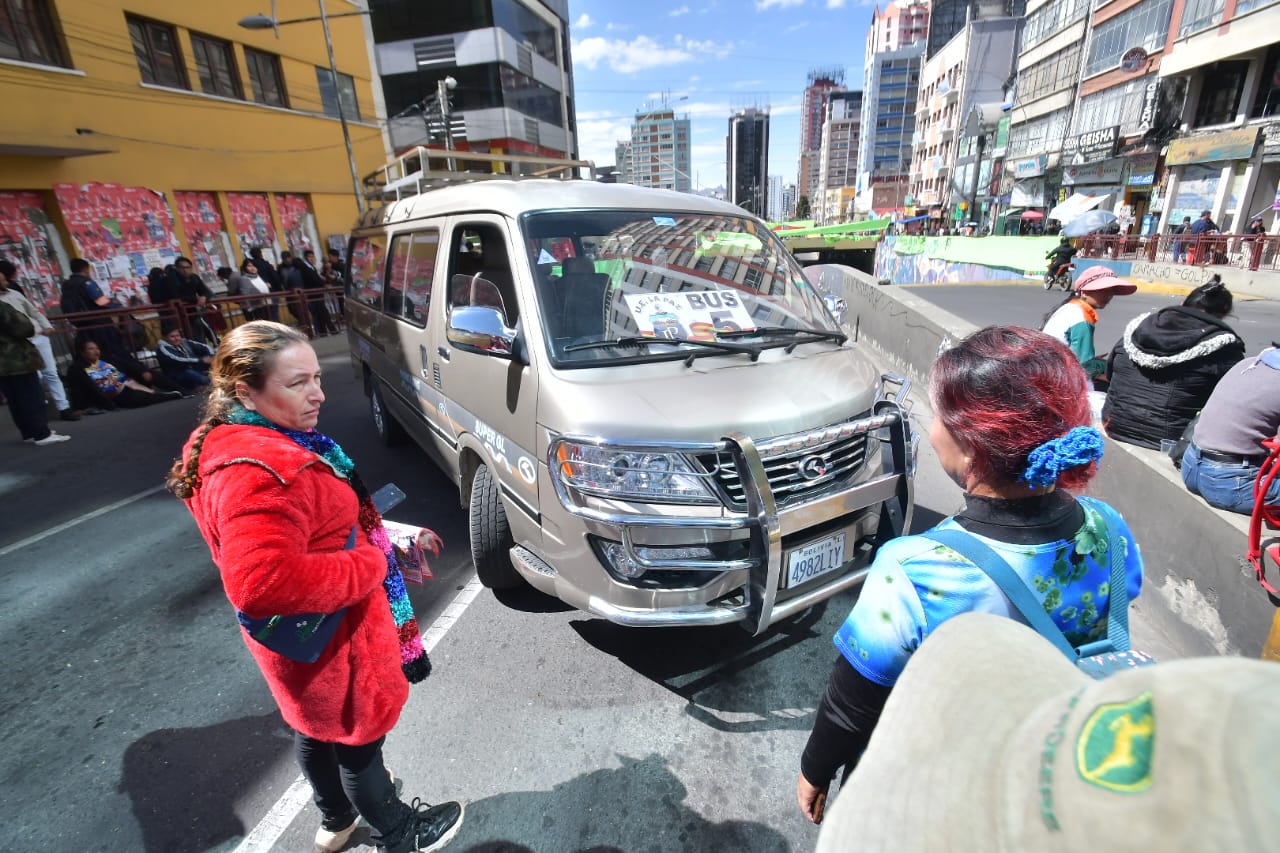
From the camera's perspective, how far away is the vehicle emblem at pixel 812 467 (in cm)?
259

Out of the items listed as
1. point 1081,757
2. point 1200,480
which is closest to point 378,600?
point 1081,757

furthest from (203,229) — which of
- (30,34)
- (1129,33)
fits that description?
(1129,33)

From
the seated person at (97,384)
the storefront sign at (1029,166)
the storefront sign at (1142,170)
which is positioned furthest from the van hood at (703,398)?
the storefront sign at (1029,166)

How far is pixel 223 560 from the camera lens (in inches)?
56.6

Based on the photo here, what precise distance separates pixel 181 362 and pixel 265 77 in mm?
11885

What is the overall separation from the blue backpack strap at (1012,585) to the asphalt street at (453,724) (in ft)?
4.81

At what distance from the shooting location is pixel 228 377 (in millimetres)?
1601

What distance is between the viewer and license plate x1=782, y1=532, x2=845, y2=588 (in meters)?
2.60

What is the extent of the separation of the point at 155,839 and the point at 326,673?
1.33m

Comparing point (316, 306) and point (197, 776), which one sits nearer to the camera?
point (197, 776)

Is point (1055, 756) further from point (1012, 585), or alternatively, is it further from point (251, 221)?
point (251, 221)

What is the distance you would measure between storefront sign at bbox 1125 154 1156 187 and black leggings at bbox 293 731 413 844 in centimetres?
3853

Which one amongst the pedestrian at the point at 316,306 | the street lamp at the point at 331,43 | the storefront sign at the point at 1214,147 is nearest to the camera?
the pedestrian at the point at 316,306

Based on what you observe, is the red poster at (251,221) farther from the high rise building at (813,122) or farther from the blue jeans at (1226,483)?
the high rise building at (813,122)
